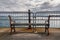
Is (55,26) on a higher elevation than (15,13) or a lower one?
lower

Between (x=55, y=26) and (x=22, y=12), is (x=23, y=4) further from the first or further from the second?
(x=55, y=26)

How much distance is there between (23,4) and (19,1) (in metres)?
0.27

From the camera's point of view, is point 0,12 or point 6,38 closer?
→ point 6,38

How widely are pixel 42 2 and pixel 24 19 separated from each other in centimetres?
134

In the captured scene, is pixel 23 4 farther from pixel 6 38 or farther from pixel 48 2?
pixel 6 38

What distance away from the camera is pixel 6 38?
575cm

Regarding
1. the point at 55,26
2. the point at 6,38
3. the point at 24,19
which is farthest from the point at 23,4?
the point at 6,38

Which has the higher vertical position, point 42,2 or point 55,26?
point 42,2

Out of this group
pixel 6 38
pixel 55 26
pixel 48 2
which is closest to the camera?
pixel 6 38

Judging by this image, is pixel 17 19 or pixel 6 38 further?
pixel 17 19

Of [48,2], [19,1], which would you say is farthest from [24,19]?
[48,2]

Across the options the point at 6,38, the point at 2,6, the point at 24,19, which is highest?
the point at 2,6

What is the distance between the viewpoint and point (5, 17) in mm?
8195

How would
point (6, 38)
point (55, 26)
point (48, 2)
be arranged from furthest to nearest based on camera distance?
1. point (55, 26)
2. point (48, 2)
3. point (6, 38)
